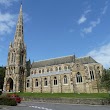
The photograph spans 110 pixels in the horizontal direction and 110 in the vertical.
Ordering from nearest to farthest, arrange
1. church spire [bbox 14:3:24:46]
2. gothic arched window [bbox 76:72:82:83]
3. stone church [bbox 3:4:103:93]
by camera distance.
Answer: stone church [bbox 3:4:103:93] < gothic arched window [bbox 76:72:82:83] < church spire [bbox 14:3:24:46]

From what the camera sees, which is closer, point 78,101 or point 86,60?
point 78,101

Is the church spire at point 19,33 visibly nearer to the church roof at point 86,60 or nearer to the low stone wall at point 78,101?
the church roof at point 86,60

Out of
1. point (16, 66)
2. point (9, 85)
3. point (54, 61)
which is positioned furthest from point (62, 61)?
point (9, 85)

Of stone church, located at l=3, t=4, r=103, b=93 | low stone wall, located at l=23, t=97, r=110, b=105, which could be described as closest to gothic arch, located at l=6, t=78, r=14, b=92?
stone church, located at l=3, t=4, r=103, b=93

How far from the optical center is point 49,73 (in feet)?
205

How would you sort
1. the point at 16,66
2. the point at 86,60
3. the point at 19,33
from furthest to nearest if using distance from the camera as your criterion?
the point at 19,33 → the point at 16,66 → the point at 86,60

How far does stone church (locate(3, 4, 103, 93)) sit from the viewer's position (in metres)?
53.1

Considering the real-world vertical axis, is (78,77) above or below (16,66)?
below

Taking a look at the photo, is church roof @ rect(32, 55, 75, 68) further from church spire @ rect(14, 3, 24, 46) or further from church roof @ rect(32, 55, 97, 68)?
church spire @ rect(14, 3, 24, 46)

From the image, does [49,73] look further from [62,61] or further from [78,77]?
[78,77]

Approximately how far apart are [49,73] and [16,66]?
49.7 ft

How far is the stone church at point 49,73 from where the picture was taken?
53062mm

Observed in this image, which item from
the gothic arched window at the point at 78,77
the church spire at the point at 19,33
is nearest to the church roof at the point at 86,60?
the gothic arched window at the point at 78,77

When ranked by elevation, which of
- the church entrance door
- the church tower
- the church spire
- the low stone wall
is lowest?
the low stone wall
